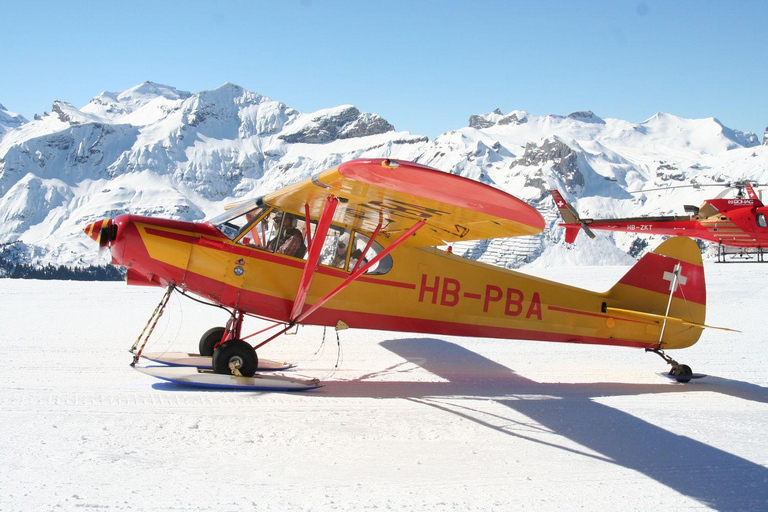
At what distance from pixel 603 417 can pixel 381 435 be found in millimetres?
2524

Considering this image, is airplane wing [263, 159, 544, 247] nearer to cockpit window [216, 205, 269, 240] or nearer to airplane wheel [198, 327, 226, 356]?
cockpit window [216, 205, 269, 240]

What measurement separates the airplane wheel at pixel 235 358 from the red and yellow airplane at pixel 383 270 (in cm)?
1

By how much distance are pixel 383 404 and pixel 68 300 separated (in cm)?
995

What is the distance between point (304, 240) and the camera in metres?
7.44

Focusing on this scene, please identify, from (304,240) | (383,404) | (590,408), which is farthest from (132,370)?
(590,408)

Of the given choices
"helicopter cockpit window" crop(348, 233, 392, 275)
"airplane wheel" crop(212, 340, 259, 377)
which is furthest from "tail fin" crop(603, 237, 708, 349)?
"airplane wheel" crop(212, 340, 259, 377)

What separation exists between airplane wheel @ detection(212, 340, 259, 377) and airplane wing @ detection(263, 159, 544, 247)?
5.94 ft

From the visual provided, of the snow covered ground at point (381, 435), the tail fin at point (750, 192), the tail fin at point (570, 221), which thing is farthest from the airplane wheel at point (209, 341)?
the tail fin at point (750, 192)

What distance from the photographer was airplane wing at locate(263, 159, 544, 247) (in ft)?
17.1

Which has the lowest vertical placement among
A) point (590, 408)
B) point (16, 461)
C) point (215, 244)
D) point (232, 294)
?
point (16, 461)

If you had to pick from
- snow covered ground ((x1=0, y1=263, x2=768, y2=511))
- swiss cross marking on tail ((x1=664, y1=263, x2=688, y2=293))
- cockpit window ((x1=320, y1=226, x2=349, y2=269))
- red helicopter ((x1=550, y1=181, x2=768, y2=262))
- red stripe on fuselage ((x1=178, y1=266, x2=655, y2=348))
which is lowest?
snow covered ground ((x1=0, y1=263, x2=768, y2=511))

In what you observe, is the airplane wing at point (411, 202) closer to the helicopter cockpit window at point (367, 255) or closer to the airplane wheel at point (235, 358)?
the helicopter cockpit window at point (367, 255)

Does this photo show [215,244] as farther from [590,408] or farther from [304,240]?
[590,408]

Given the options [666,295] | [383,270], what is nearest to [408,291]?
[383,270]
